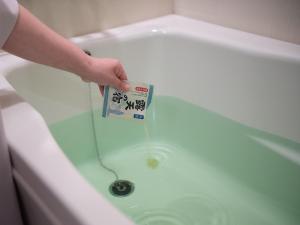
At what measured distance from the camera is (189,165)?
3.61 feet

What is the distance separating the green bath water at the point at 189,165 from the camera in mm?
921

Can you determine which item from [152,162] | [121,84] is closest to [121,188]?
[152,162]

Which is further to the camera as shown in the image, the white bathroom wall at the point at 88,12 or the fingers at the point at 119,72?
the white bathroom wall at the point at 88,12

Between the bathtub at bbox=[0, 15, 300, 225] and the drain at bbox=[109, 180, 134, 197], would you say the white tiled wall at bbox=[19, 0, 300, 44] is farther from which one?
the drain at bbox=[109, 180, 134, 197]

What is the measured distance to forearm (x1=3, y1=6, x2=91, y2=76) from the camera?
1.78 feet

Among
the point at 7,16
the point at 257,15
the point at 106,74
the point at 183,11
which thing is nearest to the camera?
the point at 7,16

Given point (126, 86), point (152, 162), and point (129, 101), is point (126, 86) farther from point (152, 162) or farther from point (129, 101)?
point (152, 162)

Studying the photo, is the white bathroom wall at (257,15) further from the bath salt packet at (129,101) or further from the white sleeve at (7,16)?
the white sleeve at (7,16)

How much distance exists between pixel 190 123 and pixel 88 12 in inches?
19.5

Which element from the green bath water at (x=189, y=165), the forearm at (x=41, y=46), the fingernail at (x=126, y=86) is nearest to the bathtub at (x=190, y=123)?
the green bath water at (x=189, y=165)

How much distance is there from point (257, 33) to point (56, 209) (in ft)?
2.65

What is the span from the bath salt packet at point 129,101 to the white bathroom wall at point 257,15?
46 cm

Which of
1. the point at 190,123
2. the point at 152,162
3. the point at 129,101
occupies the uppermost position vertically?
the point at 129,101

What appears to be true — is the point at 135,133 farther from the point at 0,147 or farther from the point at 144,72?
the point at 0,147
